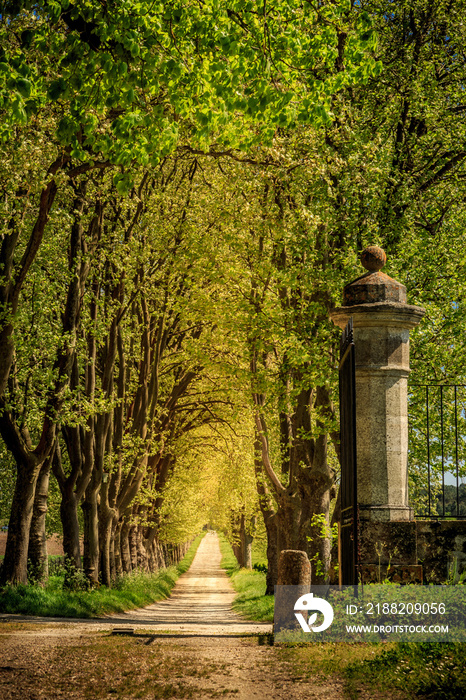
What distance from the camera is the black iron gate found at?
294 inches

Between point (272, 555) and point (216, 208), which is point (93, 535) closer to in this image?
point (272, 555)

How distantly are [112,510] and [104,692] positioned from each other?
1494 cm

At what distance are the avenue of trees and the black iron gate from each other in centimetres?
280

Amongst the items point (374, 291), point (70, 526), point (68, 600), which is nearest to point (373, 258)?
point (374, 291)

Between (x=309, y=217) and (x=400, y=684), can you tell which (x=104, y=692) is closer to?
(x=400, y=684)

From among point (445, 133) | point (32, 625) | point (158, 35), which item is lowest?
point (32, 625)

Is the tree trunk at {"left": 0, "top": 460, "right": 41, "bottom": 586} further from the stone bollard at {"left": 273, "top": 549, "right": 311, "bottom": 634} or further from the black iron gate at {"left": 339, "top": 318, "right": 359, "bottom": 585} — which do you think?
the black iron gate at {"left": 339, "top": 318, "right": 359, "bottom": 585}

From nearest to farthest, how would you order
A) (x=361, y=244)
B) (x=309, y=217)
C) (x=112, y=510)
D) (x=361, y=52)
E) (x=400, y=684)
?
(x=400, y=684) < (x=361, y=52) < (x=309, y=217) < (x=361, y=244) < (x=112, y=510)

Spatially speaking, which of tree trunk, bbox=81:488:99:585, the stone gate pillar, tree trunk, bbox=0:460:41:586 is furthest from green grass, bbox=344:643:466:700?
tree trunk, bbox=81:488:99:585

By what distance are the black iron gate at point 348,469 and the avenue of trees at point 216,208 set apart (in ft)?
9.19

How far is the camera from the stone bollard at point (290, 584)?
940cm

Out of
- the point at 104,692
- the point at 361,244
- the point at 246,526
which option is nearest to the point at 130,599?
the point at 361,244

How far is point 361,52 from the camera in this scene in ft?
29.3

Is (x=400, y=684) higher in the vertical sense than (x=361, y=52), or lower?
lower
